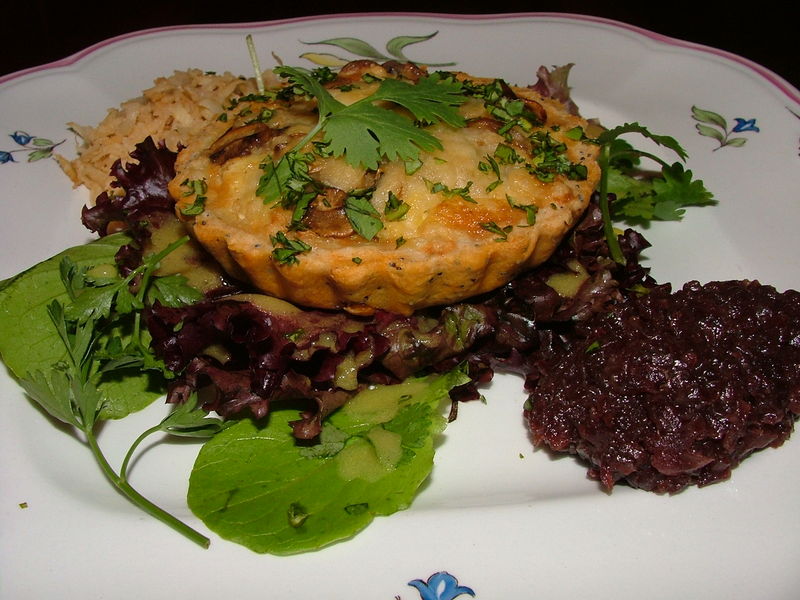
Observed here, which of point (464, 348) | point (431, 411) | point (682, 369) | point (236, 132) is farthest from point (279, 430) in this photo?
point (682, 369)

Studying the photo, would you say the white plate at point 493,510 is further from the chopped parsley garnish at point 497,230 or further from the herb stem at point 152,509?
the chopped parsley garnish at point 497,230

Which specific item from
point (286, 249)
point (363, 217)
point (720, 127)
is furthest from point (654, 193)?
point (286, 249)

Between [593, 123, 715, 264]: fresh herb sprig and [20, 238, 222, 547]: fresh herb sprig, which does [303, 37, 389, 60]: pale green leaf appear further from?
[20, 238, 222, 547]: fresh herb sprig

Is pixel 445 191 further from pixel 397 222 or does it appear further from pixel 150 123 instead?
pixel 150 123

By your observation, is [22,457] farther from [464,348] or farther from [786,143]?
[786,143]

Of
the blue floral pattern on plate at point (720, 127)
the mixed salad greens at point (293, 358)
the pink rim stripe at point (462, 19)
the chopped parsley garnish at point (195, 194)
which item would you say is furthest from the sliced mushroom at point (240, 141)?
the blue floral pattern on plate at point (720, 127)

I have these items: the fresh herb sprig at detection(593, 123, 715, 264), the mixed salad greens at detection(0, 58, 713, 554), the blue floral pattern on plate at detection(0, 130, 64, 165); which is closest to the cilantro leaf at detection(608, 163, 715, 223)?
the fresh herb sprig at detection(593, 123, 715, 264)

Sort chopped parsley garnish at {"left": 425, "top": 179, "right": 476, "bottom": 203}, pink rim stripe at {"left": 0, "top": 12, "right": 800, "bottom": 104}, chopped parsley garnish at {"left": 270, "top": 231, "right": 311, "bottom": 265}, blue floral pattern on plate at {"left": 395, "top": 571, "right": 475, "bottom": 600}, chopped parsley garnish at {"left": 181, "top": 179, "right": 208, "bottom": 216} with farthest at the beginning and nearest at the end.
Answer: pink rim stripe at {"left": 0, "top": 12, "right": 800, "bottom": 104}
chopped parsley garnish at {"left": 181, "top": 179, "right": 208, "bottom": 216}
chopped parsley garnish at {"left": 425, "top": 179, "right": 476, "bottom": 203}
chopped parsley garnish at {"left": 270, "top": 231, "right": 311, "bottom": 265}
blue floral pattern on plate at {"left": 395, "top": 571, "right": 475, "bottom": 600}
